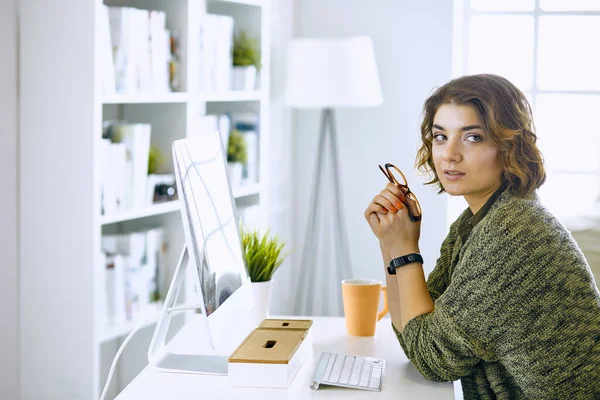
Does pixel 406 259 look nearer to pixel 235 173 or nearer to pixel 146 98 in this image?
pixel 146 98

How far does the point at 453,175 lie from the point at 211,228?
0.49 metres

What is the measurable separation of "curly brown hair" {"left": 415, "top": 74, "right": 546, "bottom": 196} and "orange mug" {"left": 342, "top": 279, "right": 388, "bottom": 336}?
1.46 ft

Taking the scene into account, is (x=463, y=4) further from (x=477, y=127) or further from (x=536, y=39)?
(x=477, y=127)

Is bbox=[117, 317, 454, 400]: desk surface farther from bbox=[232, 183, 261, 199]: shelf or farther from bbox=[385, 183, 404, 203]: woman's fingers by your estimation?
bbox=[232, 183, 261, 199]: shelf

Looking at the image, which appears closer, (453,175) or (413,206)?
(453,175)

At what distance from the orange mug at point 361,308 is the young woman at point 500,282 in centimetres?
19

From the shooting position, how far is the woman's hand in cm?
168

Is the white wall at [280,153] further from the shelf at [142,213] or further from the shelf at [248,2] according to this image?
the shelf at [142,213]

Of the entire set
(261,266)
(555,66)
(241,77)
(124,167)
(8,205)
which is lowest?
(261,266)

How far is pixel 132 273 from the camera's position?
8.60 ft

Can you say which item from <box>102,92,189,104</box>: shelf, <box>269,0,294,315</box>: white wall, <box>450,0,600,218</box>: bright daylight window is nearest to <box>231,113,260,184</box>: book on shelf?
<box>269,0,294,315</box>: white wall

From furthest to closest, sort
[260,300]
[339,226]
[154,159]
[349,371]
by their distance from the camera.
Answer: [339,226], [154,159], [260,300], [349,371]

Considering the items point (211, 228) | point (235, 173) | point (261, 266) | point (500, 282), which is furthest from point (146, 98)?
point (500, 282)

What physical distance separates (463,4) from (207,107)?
1365 millimetres
